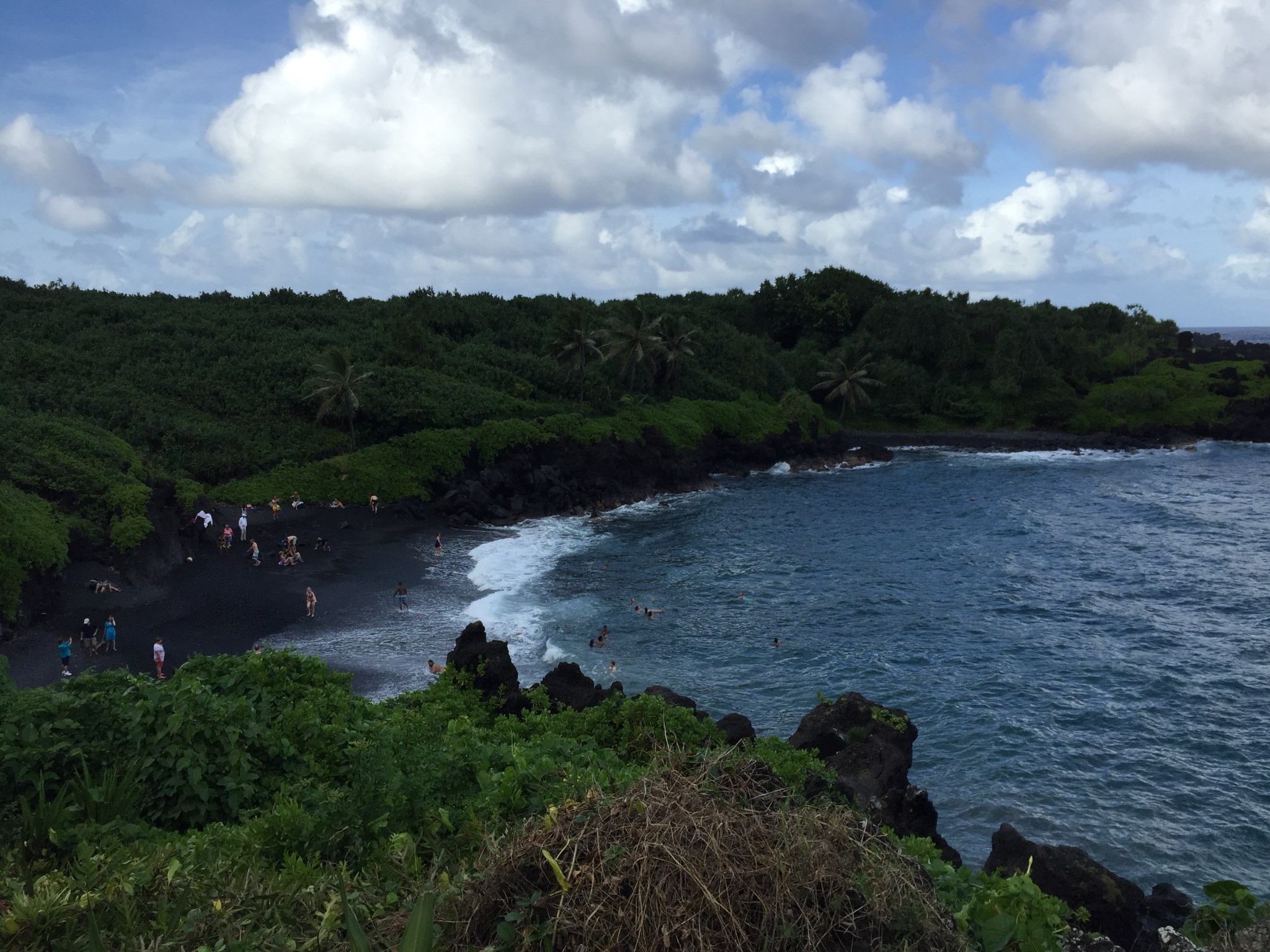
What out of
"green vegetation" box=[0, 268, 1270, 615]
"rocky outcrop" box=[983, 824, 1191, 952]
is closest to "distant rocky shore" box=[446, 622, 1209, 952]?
"rocky outcrop" box=[983, 824, 1191, 952]

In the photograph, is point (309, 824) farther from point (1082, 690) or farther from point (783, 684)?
point (1082, 690)

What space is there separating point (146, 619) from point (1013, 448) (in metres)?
74.4

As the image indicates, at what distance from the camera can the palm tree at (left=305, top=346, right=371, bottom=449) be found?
52312mm

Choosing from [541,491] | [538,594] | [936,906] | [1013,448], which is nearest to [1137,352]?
[1013,448]

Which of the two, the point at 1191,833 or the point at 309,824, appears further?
the point at 1191,833

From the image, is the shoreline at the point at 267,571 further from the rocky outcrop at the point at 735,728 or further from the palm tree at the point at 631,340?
the rocky outcrop at the point at 735,728

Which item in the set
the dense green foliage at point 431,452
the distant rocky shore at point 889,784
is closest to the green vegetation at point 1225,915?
the distant rocky shore at point 889,784

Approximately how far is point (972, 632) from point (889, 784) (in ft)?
57.3

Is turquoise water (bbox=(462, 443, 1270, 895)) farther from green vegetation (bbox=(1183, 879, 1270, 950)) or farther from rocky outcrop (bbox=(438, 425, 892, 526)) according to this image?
green vegetation (bbox=(1183, 879, 1270, 950))

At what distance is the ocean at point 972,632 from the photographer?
21969 mm

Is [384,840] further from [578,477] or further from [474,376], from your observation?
[474,376]

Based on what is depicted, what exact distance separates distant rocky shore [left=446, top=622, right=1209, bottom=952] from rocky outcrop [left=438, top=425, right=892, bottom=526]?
28694 mm

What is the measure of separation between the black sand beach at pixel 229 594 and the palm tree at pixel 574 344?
22.0 metres

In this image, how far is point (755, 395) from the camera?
261ft
